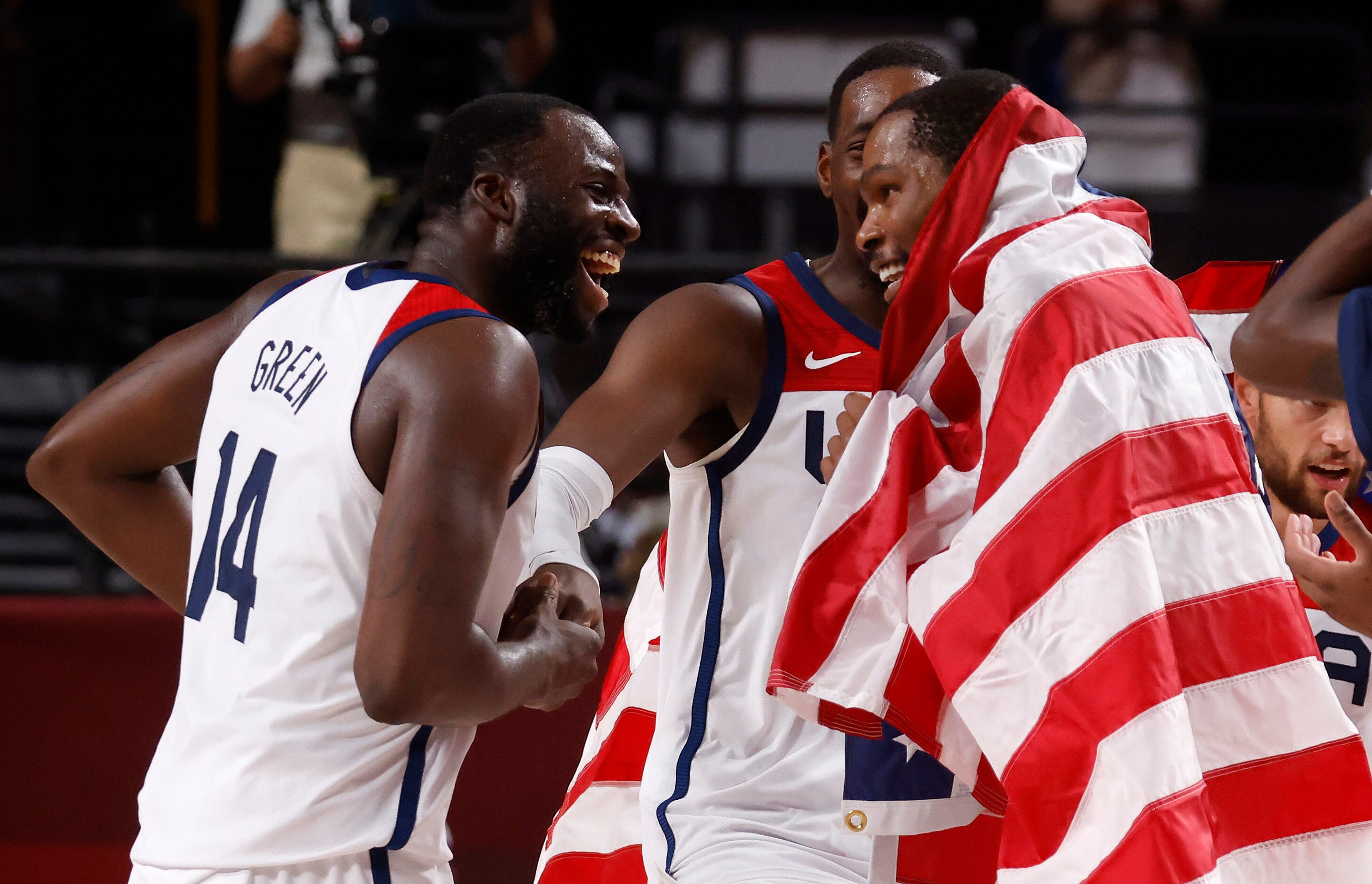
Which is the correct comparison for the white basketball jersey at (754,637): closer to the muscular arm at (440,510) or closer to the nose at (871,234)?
the nose at (871,234)

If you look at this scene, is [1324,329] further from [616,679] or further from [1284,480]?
[616,679]

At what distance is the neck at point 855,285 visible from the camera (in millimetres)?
2416

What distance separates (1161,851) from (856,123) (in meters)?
1.33

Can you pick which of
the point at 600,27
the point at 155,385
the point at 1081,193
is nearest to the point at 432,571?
the point at 155,385

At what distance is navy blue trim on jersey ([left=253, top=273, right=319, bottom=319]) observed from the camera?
199 centimetres

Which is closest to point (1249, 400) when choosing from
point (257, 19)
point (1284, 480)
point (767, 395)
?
point (1284, 480)

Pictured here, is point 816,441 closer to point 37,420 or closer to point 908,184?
point 908,184

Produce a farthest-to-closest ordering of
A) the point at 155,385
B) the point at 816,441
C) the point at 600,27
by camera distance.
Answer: the point at 600,27
the point at 816,441
the point at 155,385

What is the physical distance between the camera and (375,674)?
64.8 inches

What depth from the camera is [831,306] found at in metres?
2.41

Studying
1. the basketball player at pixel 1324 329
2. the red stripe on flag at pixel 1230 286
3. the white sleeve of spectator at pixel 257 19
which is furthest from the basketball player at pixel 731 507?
the white sleeve of spectator at pixel 257 19

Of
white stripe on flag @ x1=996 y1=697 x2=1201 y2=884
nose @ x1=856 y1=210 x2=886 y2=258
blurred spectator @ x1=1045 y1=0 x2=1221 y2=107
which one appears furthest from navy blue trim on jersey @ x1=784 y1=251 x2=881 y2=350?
blurred spectator @ x1=1045 y1=0 x2=1221 y2=107

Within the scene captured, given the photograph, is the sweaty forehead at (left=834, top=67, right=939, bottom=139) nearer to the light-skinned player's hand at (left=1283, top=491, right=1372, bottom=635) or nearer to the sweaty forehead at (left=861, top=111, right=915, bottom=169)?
the sweaty forehead at (left=861, top=111, right=915, bottom=169)

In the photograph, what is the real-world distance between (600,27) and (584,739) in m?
4.65
